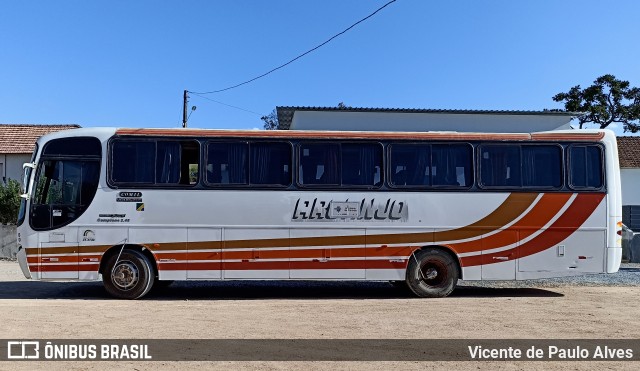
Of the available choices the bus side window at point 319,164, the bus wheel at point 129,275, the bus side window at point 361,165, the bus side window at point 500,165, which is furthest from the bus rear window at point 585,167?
Answer: the bus wheel at point 129,275

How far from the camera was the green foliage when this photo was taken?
23.5 meters

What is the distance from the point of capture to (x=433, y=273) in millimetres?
12203

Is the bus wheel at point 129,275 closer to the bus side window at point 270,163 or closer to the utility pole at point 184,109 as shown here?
the bus side window at point 270,163

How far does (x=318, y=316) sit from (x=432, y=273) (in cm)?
334

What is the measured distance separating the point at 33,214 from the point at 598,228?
445 inches

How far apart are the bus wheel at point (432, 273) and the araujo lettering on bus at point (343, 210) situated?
1041mm

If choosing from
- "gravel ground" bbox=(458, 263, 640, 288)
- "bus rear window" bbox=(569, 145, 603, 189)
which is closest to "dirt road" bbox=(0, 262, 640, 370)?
"gravel ground" bbox=(458, 263, 640, 288)

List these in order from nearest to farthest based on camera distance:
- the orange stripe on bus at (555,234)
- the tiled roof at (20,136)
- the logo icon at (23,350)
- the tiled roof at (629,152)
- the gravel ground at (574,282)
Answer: the logo icon at (23,350)
the orange stripe on bus at (555,234)
the gravel ground at (574,282)
the tiled roof at (20,136)
the tiled roof at (629,152)

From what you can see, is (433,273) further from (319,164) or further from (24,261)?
(24,261)

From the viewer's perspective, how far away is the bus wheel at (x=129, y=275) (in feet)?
38.8

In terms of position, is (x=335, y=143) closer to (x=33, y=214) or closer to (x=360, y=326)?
(x=360, y=326)

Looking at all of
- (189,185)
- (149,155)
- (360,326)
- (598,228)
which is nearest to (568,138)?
(598,228)

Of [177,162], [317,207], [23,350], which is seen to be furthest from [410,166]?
[23,350]

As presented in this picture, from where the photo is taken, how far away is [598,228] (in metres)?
12.2
